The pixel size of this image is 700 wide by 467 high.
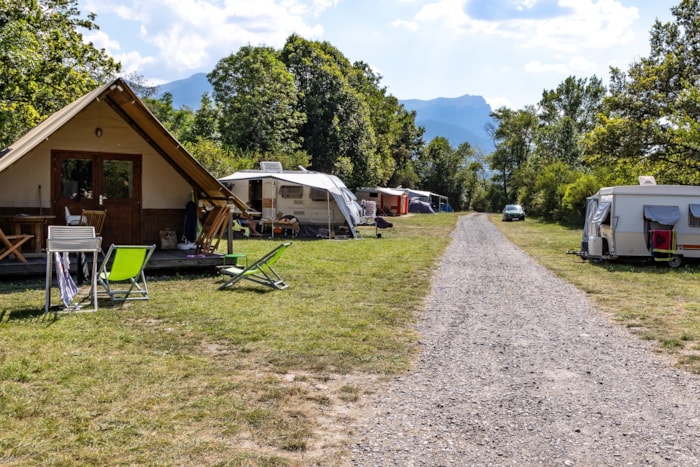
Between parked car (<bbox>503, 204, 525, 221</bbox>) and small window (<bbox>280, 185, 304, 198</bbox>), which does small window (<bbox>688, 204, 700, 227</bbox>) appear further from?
parked car (<bbox>503, 204, 525, 221</bbox>)

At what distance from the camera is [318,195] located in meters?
20.8

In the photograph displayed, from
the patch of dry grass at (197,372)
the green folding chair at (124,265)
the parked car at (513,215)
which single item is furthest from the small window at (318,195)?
the parked car at (513,215)

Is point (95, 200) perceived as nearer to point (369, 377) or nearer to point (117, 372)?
point (117, 372)

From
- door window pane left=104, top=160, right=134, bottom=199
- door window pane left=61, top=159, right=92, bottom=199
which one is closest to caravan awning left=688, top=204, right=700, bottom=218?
door window pane left=104, top=160, right=134, bottom=199

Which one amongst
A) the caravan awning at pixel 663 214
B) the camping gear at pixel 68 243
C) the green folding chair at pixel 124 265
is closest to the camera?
the camping gear at pixel 68 243

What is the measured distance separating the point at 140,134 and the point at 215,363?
7.56 metres

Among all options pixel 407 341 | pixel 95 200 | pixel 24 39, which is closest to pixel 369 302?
pixel 407 341

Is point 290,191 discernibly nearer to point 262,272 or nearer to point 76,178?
point 76,178

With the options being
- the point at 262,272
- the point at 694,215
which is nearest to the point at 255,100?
the point at 694,215

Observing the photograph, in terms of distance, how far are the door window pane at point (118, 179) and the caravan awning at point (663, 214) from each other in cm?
1111

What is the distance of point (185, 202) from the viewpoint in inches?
482

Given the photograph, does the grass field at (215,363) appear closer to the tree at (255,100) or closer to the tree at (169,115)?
the tree at (255,100)

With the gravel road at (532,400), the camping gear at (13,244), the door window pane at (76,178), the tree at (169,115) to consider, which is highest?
the tree at (169,115)

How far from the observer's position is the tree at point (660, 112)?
67.2 ft
